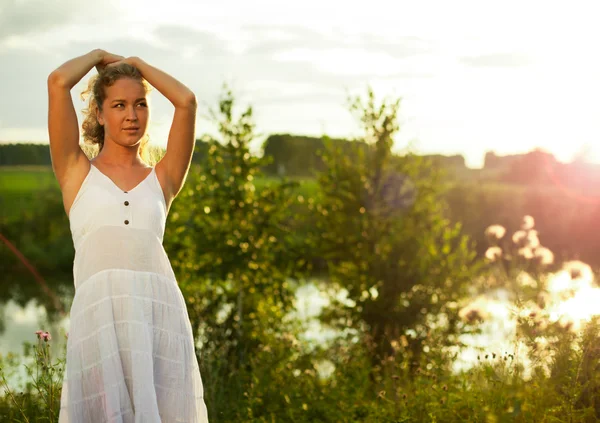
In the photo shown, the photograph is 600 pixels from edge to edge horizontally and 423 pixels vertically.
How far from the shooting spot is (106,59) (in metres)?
2.78

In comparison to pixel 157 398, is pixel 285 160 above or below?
above

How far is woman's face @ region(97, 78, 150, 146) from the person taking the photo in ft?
8.96

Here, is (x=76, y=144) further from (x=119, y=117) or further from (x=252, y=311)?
(x=252, y=311)

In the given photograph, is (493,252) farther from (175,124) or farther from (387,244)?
(175,124)

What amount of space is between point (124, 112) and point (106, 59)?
225 millimetres

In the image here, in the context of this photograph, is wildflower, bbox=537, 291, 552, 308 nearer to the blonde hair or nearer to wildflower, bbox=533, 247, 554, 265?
wildflower, bbox=533, 247, 554, 265

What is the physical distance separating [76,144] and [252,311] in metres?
4.83

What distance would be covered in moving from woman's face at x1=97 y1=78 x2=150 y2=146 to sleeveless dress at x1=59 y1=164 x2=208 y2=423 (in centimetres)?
17

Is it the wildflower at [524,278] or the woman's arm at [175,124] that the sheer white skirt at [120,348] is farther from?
the wildflower at [524,278]

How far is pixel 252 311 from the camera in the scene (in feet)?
24.1

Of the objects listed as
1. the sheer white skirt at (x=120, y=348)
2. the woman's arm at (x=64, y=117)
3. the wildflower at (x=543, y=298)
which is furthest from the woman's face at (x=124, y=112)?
the wildflower at (x=543, y=298)

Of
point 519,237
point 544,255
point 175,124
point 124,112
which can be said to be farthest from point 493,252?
point 124,112

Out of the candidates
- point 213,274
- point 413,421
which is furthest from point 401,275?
point 413,421

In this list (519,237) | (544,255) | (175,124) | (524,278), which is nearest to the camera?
(175,124)
